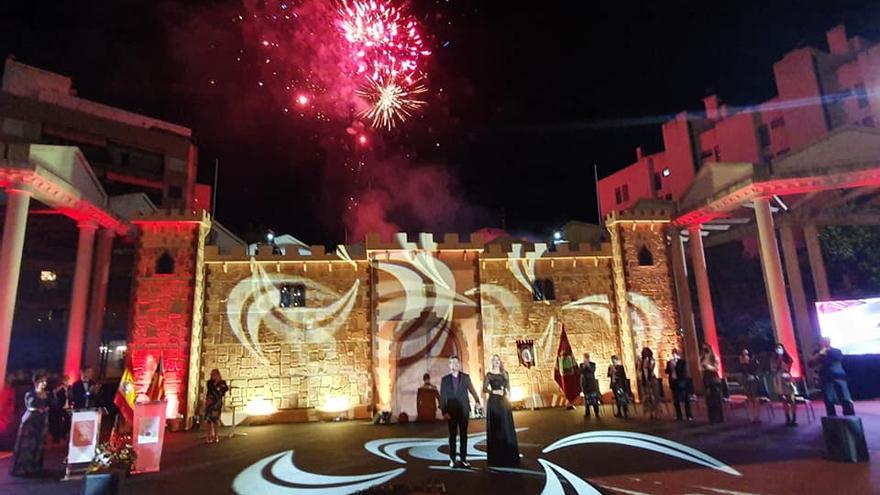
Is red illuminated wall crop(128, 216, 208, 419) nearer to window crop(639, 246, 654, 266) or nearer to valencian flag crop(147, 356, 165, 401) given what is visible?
valencian flag crop(147, 356, 165, 401)

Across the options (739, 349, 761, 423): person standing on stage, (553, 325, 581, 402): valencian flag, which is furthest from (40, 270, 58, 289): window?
(739, 349, 761, 423): person standing on stage

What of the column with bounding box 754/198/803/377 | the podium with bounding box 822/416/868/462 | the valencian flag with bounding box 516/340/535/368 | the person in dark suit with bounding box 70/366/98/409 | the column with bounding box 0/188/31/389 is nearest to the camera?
the podium with bounding box 822/416/868/462

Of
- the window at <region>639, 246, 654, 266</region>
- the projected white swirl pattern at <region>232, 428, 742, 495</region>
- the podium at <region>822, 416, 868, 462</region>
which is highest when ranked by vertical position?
the window at <region>639, 246, 654, 266</region>

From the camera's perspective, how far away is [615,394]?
46.4 ft

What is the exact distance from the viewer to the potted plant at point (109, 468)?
6.48 metres

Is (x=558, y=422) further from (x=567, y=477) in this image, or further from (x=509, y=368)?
(x=567, y=477)

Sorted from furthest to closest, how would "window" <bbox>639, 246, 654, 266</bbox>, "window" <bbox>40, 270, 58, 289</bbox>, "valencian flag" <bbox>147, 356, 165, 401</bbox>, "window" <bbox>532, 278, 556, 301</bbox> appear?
"window" <bbox>40, 270, 58, 289</bbox> < "window" <bbox>639, 246, 654, 266</bbox> < "window" <bbox>532, 278, 556, 301</bbox> < "valencian flag" <bbox>147, 356, 165, 401</bbox>

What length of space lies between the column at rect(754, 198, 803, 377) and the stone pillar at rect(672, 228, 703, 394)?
2.65 m

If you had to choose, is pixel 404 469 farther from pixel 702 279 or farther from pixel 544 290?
pixel 702 279

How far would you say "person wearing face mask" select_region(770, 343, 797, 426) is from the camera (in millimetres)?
11516

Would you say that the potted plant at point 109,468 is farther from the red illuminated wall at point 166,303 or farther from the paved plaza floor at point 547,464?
the red illuminated wall at point 166,303

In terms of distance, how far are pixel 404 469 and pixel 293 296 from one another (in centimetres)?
986

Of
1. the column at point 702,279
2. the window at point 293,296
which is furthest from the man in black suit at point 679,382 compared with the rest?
the window at point 293,296

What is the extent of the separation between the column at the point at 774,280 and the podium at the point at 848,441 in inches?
350
